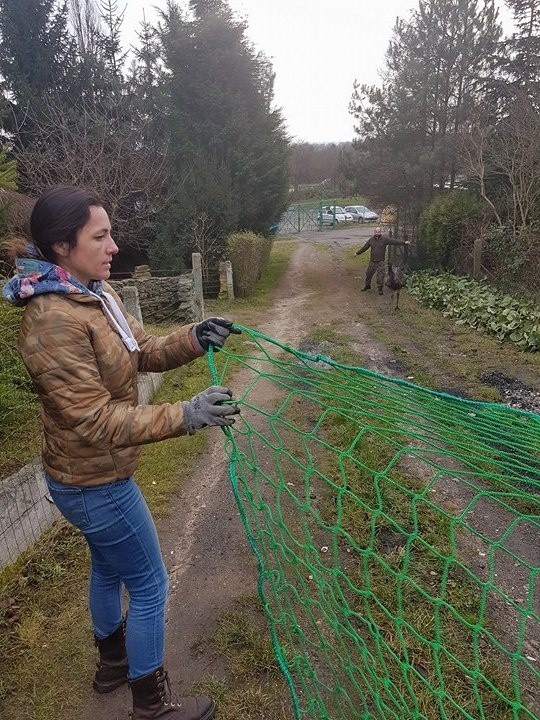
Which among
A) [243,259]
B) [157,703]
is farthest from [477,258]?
[157,703]

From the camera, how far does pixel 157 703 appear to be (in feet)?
5.76

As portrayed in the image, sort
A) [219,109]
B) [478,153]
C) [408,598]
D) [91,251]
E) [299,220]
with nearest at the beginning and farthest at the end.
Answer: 1. [91,251]
2. [408,598]
3. [478,153]
4. [219,109]
5. [299,220]

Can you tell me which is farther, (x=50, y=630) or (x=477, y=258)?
(x=477, y=258)

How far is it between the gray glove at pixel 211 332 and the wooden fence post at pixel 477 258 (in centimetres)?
899

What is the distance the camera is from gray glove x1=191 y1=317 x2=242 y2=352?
1835mm

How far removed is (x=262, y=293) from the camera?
11.4m

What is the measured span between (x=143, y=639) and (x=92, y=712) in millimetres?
570

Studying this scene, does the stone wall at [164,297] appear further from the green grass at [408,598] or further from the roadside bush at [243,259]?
the green grass at [408,598]

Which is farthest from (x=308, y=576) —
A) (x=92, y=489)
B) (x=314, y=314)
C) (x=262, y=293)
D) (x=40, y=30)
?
(x=40, y=30)

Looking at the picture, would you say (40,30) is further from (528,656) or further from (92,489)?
(528,656)

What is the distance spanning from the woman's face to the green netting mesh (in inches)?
20.2

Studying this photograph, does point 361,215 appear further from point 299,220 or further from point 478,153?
point 478,153

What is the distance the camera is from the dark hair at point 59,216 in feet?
4.68

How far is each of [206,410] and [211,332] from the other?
1.55 ft
